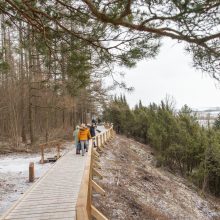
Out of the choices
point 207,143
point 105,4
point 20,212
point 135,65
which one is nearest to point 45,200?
→ point 20,212

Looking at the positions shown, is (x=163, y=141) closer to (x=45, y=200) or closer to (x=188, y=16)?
(x=45, y=200)

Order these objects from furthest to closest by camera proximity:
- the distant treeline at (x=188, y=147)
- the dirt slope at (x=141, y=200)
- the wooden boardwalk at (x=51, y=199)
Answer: the distant treeline at (x=188, y=147), the dirt slope at (x=141, y=200), the wooden boardwalk at (x=51, y=199)

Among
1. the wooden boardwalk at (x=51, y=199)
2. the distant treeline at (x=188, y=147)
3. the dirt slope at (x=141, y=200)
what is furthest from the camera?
the distant treeline at (x=188, y=147)

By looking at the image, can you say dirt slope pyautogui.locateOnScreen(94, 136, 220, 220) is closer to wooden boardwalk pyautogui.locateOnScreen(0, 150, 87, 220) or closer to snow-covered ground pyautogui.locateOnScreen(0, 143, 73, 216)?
wooden boardwalk pyautogui.locateOnScreen(0, 150, 87, 220)

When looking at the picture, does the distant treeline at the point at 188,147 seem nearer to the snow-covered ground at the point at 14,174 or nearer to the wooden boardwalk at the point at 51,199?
the snow-covered ground at the point at 14,174

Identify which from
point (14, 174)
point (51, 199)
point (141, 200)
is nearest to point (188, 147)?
point (141, 200)

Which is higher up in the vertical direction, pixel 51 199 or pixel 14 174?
pixel 51 199

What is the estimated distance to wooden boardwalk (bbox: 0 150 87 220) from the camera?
22.8ft

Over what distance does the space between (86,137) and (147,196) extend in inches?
156

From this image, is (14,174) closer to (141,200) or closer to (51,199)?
(141,200)

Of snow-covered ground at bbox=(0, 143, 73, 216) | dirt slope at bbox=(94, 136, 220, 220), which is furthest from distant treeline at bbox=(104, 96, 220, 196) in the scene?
snow-covered ground at bbox=(0, 143, 73, 216)

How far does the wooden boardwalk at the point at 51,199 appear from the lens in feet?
22.8

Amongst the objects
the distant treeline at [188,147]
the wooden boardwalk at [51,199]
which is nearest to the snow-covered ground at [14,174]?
the wooden boardwalk at [51,199]

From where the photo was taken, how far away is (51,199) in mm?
8188
